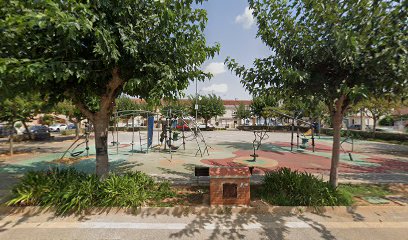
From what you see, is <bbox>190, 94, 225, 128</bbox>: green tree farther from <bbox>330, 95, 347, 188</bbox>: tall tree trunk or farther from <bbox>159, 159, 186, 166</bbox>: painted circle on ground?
<bbox>330, 95, 347, 188</bbox>: tall tree trunk

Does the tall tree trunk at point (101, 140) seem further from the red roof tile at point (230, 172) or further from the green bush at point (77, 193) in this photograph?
the red roof tile at point (230, 172)

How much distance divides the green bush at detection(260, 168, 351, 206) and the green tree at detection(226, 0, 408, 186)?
0.75 metres

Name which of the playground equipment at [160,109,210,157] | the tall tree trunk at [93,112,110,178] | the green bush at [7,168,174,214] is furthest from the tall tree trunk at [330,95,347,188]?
the playground equipment at [160,109,210,157]

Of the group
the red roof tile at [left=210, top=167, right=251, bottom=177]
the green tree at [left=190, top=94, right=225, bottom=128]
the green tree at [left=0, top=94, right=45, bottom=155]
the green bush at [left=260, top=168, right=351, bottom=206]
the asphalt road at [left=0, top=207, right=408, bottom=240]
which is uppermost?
the green tree at [left=190, top=94, right=225, bottom=128]

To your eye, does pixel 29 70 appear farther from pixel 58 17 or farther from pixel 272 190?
pixel 272 190

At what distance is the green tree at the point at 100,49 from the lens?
12.7 feet

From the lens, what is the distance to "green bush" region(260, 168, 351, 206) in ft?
17.0

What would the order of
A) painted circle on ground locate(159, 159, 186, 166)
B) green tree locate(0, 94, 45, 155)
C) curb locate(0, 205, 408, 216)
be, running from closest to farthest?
curb locate(0, 205, 408, 216)
painted circle on ground locate(159, 159, 186, 166)
green tree locate(0, 94, 45, 155)

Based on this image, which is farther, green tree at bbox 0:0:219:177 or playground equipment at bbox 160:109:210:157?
playground equipment at bbox 160:109:210:157

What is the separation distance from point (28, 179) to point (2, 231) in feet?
4.61

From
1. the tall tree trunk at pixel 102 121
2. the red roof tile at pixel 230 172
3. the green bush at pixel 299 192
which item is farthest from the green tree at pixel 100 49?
the green bush at pixel 299 192

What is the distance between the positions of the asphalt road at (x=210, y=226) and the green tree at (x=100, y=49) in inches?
66.7

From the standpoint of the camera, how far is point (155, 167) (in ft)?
31.1

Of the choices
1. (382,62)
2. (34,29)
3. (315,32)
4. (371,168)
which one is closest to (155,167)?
(34,29)
